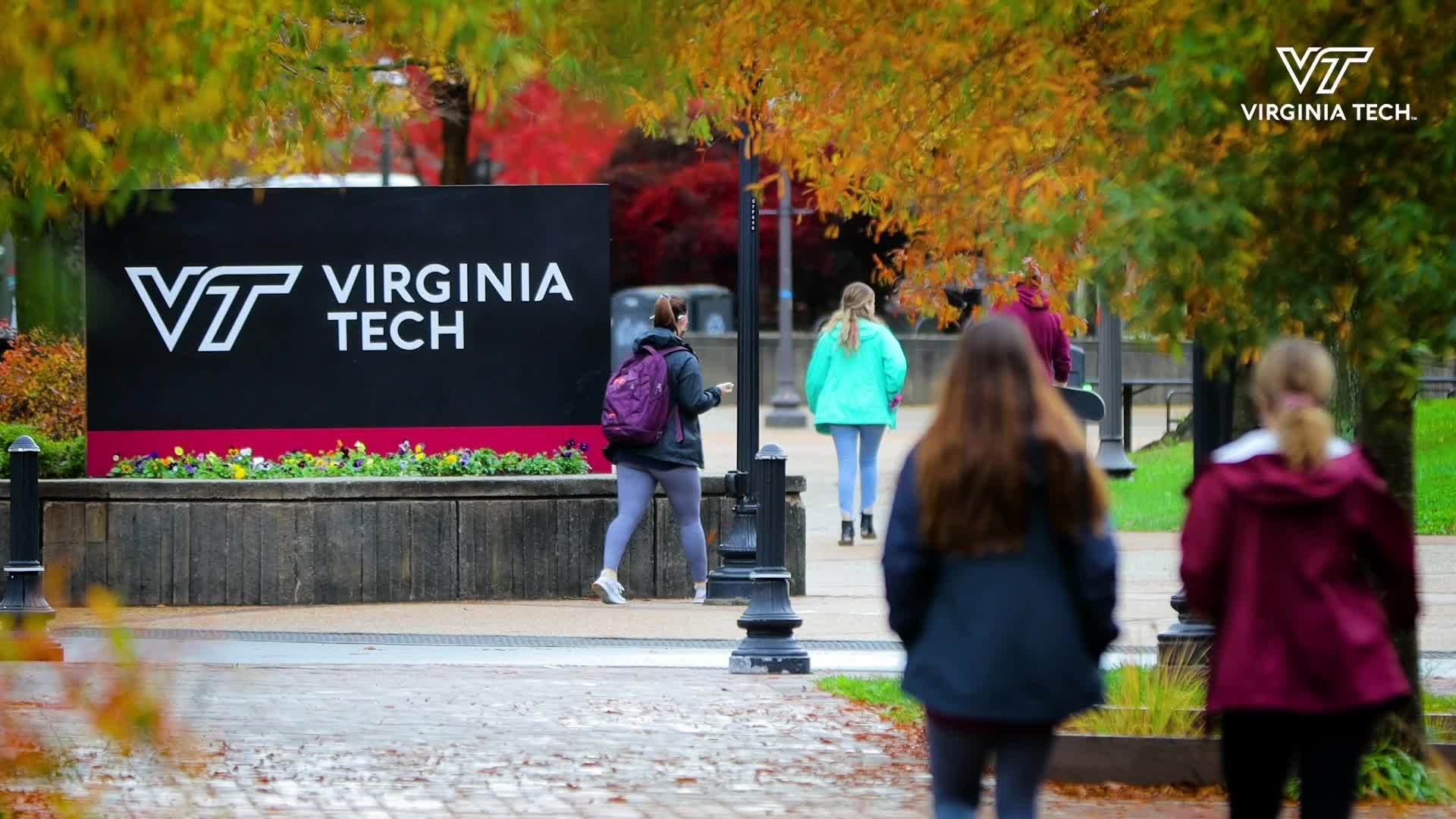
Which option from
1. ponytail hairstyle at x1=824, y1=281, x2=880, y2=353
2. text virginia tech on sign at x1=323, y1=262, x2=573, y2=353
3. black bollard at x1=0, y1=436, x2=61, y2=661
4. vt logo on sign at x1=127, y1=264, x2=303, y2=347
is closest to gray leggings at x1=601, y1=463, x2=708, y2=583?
text virginia tech on sign at x1=323, y1=262, x2=573, y2=353

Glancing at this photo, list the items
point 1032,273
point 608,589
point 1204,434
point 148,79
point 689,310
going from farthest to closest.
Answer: point 689,310
point 608,589
point 1032,273
point 1204,434
point 148,79

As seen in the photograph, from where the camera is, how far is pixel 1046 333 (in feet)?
41.6

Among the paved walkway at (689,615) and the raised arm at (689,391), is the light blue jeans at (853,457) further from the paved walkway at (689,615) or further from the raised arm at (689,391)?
the raised arm at (689,391)

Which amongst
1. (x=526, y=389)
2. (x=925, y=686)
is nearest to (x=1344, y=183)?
(x=925, y=686)

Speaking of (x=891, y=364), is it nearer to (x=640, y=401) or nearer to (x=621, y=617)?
(x=640, y=401)

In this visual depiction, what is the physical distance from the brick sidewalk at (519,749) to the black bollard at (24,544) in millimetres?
1276

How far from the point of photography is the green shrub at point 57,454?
43.3 feet

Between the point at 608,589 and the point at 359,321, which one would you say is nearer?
the point at 608,589

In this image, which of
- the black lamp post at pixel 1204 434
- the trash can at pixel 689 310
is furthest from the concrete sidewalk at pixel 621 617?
the trash can at pixel 689 310

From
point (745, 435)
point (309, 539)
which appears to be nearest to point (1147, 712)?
point (745, 435)

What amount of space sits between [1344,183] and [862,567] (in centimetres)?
775

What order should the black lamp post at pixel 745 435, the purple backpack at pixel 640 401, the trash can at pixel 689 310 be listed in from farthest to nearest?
the trash can at pixel 689 310 < the black lamp post at pixel 745 435 < the purple backpack at pixel 640 401

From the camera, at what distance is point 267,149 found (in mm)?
17344

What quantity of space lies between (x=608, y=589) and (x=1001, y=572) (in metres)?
7.51
